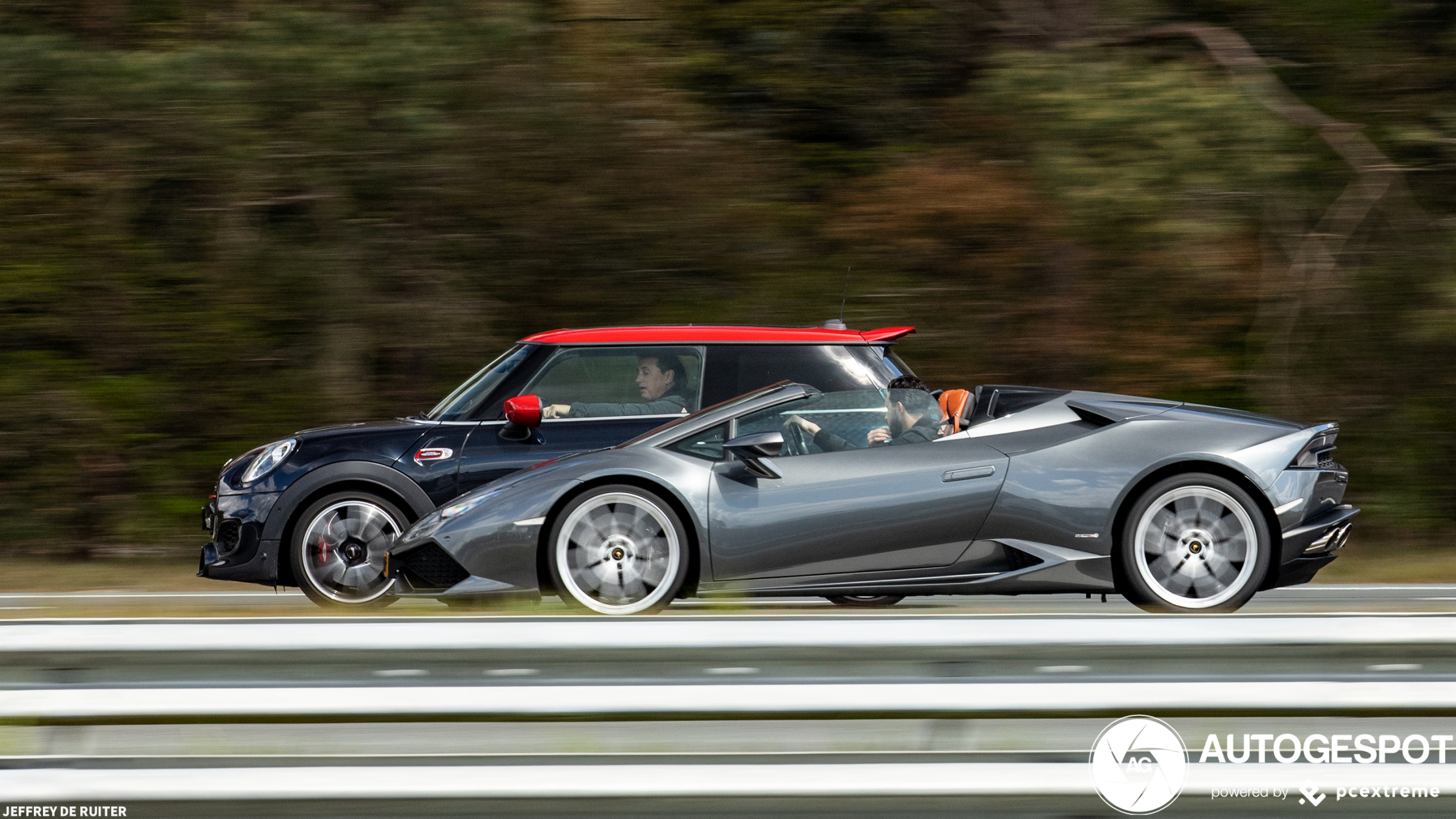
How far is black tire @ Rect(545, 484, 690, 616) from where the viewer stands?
5969 millimetres

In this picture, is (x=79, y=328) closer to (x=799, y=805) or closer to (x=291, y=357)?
(x=291, y=357)

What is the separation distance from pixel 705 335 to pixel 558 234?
445 cm

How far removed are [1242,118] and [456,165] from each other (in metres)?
6.36

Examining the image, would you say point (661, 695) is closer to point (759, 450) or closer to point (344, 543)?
point (759, 450)

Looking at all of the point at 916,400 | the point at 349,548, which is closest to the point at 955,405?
the point at 916,400

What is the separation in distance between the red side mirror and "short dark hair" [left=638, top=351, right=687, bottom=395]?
25.2 inches

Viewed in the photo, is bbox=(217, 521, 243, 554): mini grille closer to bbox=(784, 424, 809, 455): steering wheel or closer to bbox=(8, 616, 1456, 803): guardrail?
bbox=(784, 424, 809, 455): steering wheel

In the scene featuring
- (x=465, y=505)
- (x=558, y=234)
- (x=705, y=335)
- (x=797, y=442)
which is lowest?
(x=465, y=505)

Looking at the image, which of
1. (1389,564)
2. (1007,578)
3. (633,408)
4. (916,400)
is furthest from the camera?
(1389,564)

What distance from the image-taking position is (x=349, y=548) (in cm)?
747

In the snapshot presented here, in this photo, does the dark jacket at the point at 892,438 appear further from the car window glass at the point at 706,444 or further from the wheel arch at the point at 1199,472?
the wheel arch at the point at 1199,472

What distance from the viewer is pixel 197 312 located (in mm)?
11781

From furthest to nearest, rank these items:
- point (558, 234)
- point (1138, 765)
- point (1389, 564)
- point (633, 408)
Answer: point (558, 234), point (1389, 564), point (633, 408), point (1138, 765)

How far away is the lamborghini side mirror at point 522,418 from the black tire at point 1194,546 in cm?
304
